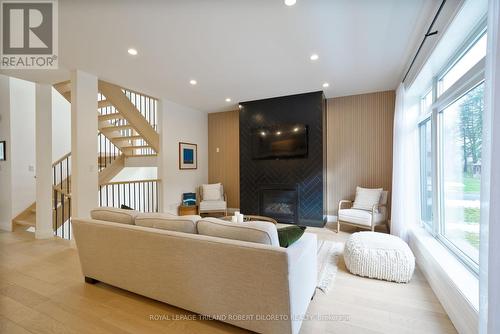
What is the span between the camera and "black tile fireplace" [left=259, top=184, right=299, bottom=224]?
4.50 m

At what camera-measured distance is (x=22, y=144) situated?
14.2ft

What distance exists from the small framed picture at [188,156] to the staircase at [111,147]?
59 cm

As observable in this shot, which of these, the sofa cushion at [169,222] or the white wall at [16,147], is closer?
the sofa cushion at [169,222]

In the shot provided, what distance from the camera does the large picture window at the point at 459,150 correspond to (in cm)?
189

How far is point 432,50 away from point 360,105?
2.24 metres

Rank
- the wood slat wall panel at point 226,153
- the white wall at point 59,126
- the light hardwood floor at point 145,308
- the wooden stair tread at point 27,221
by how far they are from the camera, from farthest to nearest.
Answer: the wood slat wall panel at point 226,153, the white wall at point 59,126, the wooden stair tread at point 27,221, the light hardwood floor at point 145,308

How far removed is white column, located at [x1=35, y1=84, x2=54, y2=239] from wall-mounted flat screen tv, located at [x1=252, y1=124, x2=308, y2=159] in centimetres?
377

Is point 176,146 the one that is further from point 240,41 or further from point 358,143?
point 358,143

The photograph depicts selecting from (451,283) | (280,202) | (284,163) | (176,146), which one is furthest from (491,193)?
(176,146)

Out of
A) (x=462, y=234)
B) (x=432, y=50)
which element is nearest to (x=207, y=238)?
(x=462, y=234)

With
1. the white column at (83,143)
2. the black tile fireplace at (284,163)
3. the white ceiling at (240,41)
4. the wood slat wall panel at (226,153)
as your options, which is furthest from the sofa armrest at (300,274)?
the wood slat wall panel at (226,153)

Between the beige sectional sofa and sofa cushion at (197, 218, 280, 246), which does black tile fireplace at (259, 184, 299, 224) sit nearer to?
the beige sectional sofa

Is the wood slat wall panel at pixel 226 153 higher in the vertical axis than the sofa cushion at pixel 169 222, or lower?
higher

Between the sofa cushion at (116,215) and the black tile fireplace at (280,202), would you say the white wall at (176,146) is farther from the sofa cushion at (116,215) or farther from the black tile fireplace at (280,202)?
the sofa cushion at (116,215)
